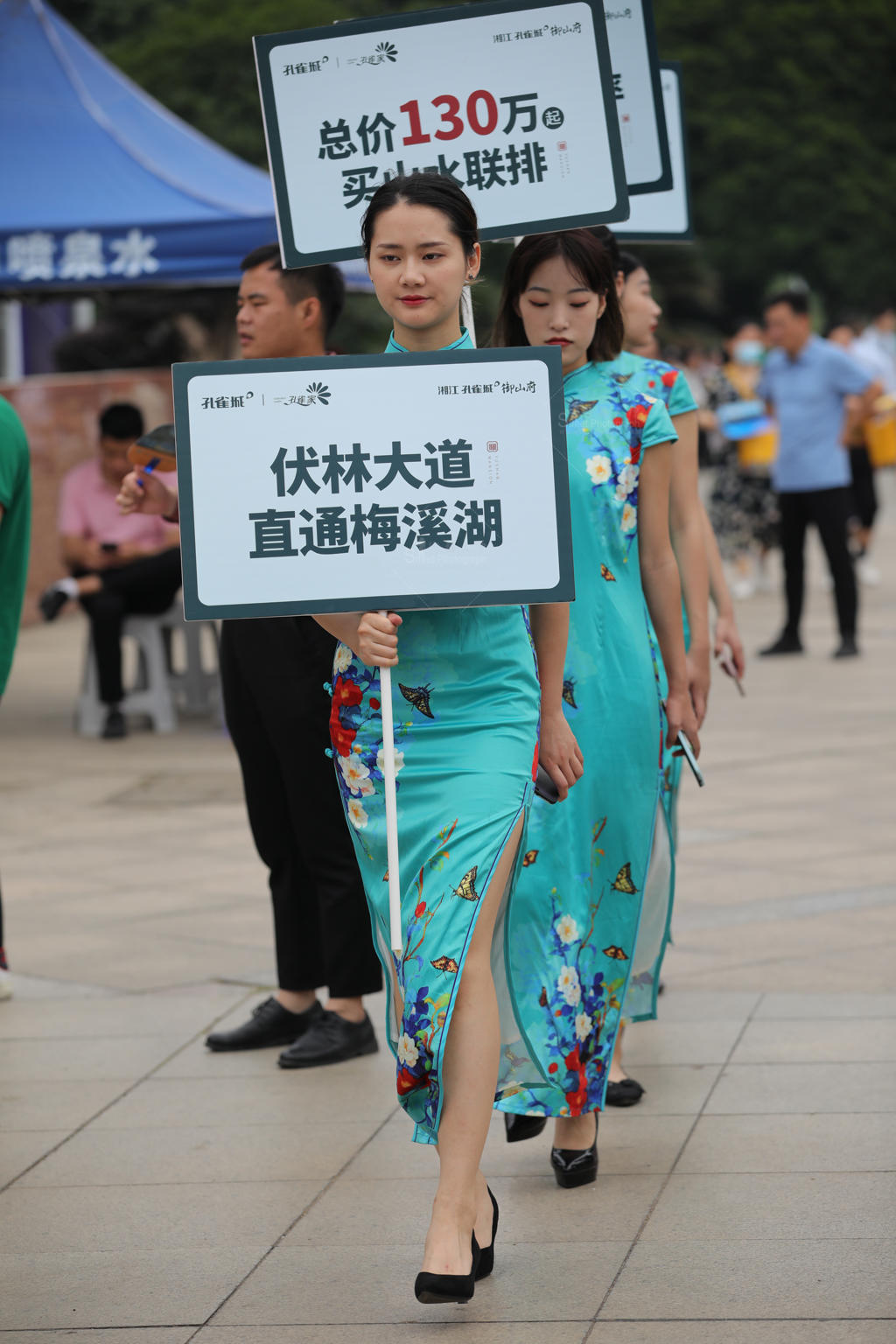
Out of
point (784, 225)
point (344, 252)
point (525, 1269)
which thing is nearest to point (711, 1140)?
point (525, 1269)

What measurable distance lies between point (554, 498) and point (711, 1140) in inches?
59.8

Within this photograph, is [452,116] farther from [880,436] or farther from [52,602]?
[880,436]

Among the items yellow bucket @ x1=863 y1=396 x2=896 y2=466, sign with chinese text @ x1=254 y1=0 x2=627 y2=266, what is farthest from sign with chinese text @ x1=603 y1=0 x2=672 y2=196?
yellow bucket @ x1=863 y1=396 x2=896 y2=466

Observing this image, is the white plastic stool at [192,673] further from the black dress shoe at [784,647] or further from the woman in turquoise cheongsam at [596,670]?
the woman in turquoise cheongsam at [596,670]

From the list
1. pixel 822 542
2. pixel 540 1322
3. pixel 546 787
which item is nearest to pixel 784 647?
pixel 822 542

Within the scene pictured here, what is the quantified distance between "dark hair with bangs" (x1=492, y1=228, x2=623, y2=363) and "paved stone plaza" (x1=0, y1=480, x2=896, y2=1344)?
1.65 m

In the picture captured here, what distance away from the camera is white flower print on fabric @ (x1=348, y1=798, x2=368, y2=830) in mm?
3641

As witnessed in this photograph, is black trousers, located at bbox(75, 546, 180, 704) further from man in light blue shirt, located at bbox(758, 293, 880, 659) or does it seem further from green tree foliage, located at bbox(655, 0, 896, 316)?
green tree foliage, located at bbox(655, 0, 896, 316)

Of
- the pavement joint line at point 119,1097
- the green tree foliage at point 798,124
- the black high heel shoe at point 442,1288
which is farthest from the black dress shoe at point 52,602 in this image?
the green tree foliage at point 798,124

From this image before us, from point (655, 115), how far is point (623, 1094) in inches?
90.2

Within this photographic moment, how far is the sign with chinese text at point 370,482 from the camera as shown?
11.3ft

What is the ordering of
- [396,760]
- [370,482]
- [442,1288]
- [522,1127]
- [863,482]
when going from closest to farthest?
[442,1288] < [370,482] < [396,760] < [522,1127] < [863,482]

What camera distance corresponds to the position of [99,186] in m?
10.3

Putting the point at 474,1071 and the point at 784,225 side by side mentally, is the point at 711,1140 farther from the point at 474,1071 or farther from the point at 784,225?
the point at 784,225
